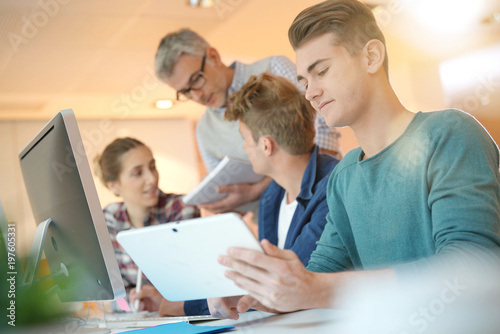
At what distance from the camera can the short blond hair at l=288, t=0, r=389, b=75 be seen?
1000mm

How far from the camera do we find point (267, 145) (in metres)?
1.58

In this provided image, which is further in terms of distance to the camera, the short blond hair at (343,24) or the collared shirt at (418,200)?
the short blond hair at (343,24)

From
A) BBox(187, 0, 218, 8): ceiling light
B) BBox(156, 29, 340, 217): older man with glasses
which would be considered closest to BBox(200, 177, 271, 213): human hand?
BBox(156, 29, 340, 217): older man with glasses

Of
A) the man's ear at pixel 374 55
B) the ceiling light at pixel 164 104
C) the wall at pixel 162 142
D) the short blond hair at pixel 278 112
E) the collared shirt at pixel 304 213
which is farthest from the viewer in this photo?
the ceiling light at pixel 164 104

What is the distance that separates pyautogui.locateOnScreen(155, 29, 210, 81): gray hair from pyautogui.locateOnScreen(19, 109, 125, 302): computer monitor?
36.4 inches

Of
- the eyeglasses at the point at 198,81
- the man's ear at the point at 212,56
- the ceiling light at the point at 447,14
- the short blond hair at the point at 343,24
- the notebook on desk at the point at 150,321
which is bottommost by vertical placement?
the notebook on desk at the point at 150,321

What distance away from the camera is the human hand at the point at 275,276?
762 millimetres

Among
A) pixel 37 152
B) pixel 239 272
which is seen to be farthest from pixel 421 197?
pixel 37 152

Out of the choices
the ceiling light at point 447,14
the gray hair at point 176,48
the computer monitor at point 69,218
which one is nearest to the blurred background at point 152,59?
the ceiling light at point 447,14

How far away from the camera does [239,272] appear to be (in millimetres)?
811

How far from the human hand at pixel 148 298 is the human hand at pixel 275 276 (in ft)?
2.87

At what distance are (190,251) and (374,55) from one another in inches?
19.3

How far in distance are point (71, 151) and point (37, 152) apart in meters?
0.19

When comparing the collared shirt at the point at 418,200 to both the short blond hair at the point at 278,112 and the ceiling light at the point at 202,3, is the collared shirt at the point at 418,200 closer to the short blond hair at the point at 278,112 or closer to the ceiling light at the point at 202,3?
the short blond hair at the point at 278,112
